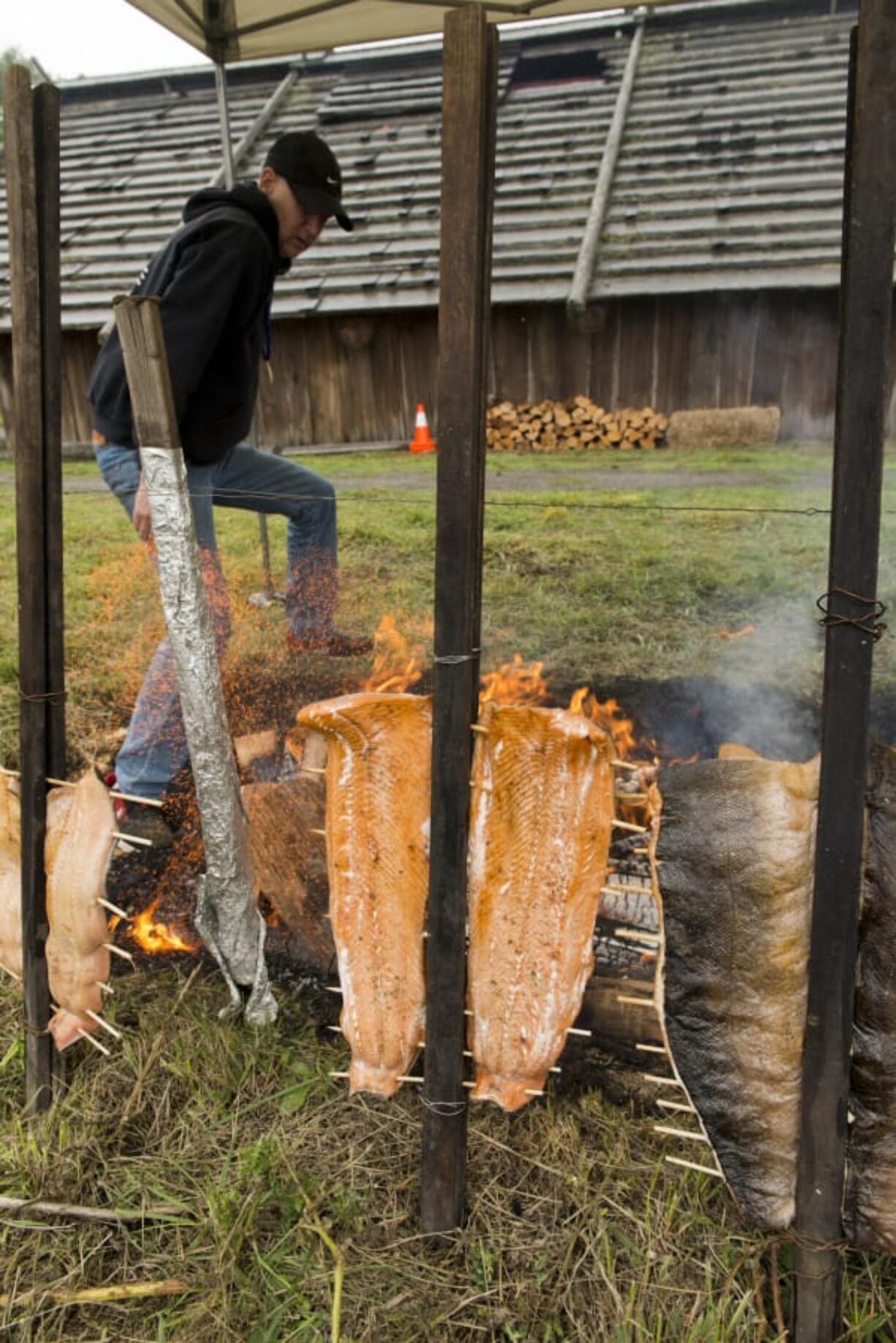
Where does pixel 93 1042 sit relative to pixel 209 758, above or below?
below

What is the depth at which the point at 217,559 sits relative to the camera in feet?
12.2

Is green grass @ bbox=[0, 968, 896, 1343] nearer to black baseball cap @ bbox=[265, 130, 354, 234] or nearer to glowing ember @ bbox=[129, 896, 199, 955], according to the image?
glowing ember @ bbox=[129, 896, 199, 955]

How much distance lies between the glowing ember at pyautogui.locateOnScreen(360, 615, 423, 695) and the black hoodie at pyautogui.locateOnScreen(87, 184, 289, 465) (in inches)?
43.8

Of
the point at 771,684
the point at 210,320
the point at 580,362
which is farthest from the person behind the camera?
the point at 580,362

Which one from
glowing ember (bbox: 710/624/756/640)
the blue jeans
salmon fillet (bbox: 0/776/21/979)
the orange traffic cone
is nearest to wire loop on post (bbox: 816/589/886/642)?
the blue jeans

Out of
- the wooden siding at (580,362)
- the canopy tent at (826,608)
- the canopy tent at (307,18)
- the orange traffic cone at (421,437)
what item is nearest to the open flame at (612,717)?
the canopy tent at (826,608)

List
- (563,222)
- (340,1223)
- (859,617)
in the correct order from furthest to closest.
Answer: (563,222) → (340,1223) → (859,617)

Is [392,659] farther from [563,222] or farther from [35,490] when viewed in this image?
[563,222]

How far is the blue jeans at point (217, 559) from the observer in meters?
3.62

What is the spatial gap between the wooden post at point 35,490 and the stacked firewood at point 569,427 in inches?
313

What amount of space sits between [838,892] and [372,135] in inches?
527

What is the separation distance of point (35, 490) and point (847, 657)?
80.5 inches

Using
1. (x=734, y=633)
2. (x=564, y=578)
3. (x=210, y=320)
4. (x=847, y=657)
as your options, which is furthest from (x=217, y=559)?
(x=564, y=578)

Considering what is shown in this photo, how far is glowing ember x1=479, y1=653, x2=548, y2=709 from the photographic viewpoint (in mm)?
4414
